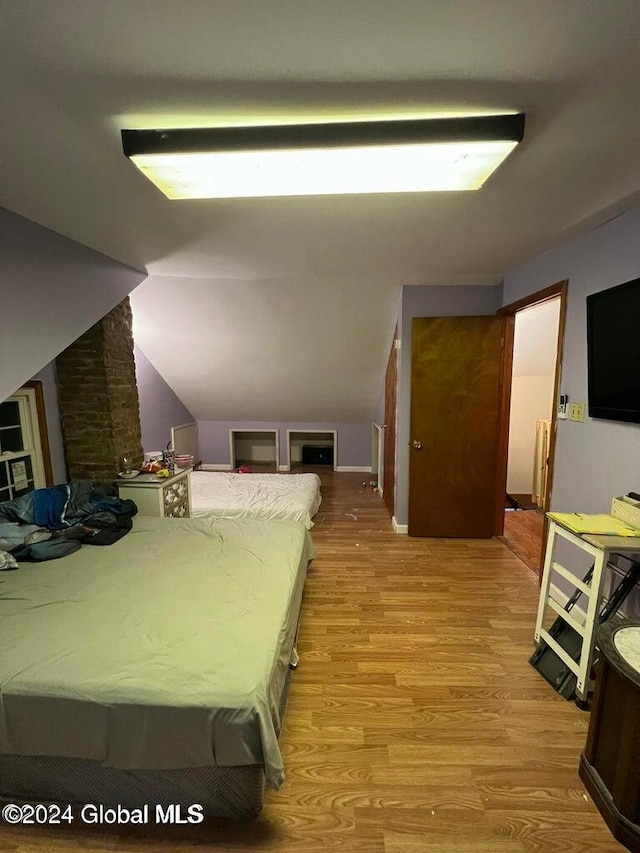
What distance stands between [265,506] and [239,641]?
1.99 metres

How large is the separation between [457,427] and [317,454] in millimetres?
3475

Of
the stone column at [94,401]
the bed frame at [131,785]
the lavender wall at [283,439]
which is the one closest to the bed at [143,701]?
the bed frame at [131,785]

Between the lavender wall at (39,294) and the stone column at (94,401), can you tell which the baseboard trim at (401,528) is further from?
the lavender wall at (39,294)

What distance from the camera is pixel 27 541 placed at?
81.7 inches

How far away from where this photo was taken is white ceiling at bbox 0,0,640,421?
2.83 ft

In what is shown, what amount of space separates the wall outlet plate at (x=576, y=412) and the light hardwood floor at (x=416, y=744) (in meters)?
1.32

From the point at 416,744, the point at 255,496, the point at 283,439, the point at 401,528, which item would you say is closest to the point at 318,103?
the point at 416,744

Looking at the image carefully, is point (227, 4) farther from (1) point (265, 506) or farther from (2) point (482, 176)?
(1) point (265, 506)

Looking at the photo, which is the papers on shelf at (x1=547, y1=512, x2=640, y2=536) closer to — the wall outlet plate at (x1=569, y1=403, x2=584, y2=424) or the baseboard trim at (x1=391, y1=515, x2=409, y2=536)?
the wall outlet plate at (x1=569, y1=403, x2=584, y2=424)

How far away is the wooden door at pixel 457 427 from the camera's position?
3.18 metres

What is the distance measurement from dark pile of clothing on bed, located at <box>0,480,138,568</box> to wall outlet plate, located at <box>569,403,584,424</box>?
10.1ft

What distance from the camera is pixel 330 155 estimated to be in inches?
51.5

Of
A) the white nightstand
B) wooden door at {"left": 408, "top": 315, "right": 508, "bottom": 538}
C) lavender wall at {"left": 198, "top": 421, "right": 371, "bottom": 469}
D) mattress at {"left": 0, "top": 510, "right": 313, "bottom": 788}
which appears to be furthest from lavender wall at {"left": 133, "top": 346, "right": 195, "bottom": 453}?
wooden door at {"left": 408, "top": 315, "right": 508, "bottom": 538}

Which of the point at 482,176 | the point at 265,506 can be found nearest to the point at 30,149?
the point at 482,176
